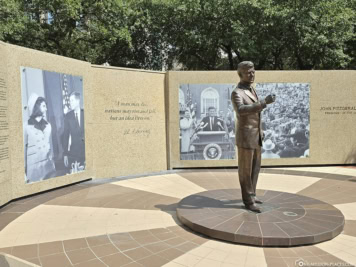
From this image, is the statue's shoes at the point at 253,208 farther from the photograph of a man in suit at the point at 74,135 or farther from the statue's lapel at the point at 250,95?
the photograph of a man in suit at the point at 74,135

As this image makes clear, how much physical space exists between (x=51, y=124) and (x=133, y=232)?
4.22 m

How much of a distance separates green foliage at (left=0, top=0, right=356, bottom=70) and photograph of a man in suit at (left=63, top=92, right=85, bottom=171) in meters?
8.34

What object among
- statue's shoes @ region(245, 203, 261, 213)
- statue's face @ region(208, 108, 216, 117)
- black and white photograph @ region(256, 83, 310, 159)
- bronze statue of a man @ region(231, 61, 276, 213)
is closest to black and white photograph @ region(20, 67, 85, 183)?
statue's face @ region(208, 108, 216, 117)

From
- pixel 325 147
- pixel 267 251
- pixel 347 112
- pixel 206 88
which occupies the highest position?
pixel 206 88

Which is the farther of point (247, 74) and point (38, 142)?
point (38, 142)

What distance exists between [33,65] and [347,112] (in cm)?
1042

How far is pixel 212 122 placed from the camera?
10.6m

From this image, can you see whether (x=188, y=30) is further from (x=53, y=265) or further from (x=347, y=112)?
(x=53, y=265)

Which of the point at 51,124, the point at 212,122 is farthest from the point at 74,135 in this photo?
the point at 212,122

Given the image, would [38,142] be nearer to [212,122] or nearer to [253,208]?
[253,208]

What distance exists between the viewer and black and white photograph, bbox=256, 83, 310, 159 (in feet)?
35.2

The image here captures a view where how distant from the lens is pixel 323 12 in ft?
54.3

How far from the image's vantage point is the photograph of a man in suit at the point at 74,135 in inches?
325

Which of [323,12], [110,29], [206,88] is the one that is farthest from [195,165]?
[323,12]
